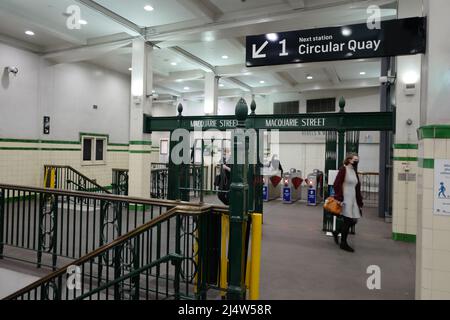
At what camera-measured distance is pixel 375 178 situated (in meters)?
13.8

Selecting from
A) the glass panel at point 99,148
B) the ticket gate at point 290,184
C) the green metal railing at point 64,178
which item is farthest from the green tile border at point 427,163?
the glass panel at point 99,148

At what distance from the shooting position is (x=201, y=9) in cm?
718

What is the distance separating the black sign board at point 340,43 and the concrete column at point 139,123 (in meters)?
5.10

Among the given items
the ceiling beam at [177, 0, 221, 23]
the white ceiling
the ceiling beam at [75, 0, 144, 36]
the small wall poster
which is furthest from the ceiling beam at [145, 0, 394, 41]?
the small wall poster

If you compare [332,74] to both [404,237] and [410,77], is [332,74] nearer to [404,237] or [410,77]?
[410,77]

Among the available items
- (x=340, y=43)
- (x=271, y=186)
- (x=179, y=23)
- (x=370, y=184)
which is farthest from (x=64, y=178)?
(x=370, y=184)

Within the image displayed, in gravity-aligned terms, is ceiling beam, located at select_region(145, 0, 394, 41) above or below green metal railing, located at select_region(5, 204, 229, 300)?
above

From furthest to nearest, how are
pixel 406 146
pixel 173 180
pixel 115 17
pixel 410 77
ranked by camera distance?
1. pixel 173 180
2. pixel 115 17
3. pixel 406 146
4. pixel 410 77

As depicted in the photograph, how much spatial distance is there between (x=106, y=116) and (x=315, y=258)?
34.5 ft

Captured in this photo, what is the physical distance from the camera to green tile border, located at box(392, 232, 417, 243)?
579 centimetres

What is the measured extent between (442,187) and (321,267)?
2.07m

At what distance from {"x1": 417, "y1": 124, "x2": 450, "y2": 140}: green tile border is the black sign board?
2.83ft

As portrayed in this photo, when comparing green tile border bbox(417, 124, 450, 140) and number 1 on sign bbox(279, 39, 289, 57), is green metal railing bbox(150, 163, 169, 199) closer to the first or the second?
number 1 on sign bbox(279, 39, 289, 57)

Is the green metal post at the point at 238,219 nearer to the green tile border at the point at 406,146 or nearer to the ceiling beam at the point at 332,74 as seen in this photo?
the green tile border at the point at 406,146
